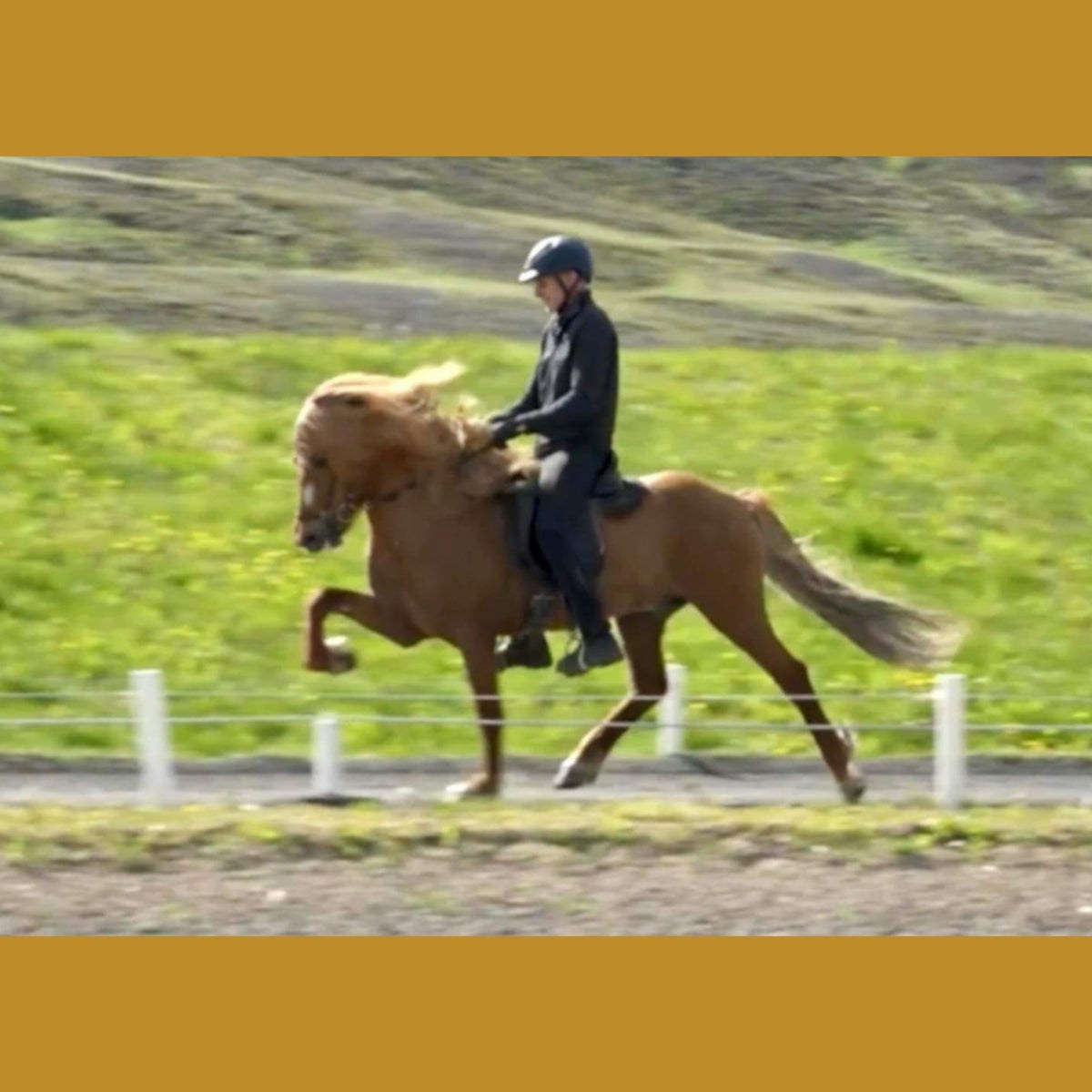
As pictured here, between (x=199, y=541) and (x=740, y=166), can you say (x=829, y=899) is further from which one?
(x=740, y=166)

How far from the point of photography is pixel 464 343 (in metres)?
24.3

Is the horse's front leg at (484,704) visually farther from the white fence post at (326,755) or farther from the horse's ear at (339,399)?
the horse's ear at (339,399)

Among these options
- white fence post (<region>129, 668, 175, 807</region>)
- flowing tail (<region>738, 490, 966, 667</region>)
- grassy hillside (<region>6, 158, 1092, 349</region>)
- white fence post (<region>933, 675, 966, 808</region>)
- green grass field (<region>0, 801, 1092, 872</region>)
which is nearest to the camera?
green grass field (<region>0, 801, 1092, 872</region>)

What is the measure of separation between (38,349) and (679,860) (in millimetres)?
11791

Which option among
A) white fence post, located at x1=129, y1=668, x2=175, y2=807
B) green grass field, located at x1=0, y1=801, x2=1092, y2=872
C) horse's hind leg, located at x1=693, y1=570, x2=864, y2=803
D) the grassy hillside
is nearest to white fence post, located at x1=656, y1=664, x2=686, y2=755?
horse's hind leg, located at x1=693, y1=570, x2=864, y2=803

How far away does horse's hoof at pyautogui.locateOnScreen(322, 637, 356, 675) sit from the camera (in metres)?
14.8

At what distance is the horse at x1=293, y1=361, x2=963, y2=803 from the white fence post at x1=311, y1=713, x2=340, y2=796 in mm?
299

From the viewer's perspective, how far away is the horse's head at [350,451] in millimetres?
14508

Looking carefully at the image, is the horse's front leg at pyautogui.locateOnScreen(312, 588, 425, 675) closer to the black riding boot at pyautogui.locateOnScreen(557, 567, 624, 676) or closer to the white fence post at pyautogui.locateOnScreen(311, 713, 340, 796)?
the white fence post at pyautogui.locateOnScreen(311, 713, 340, 796)

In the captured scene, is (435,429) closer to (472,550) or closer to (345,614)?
(472,550)

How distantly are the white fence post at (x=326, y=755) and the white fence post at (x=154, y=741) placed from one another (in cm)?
79

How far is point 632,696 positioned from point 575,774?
537 millimetres

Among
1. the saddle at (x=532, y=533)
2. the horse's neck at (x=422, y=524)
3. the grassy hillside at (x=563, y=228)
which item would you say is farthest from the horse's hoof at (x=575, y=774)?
the grassy hillside at (x=563, y=228)

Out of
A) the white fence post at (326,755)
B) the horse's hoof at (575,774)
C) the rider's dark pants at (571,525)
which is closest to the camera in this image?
the rider's dark pants at (571,525)
